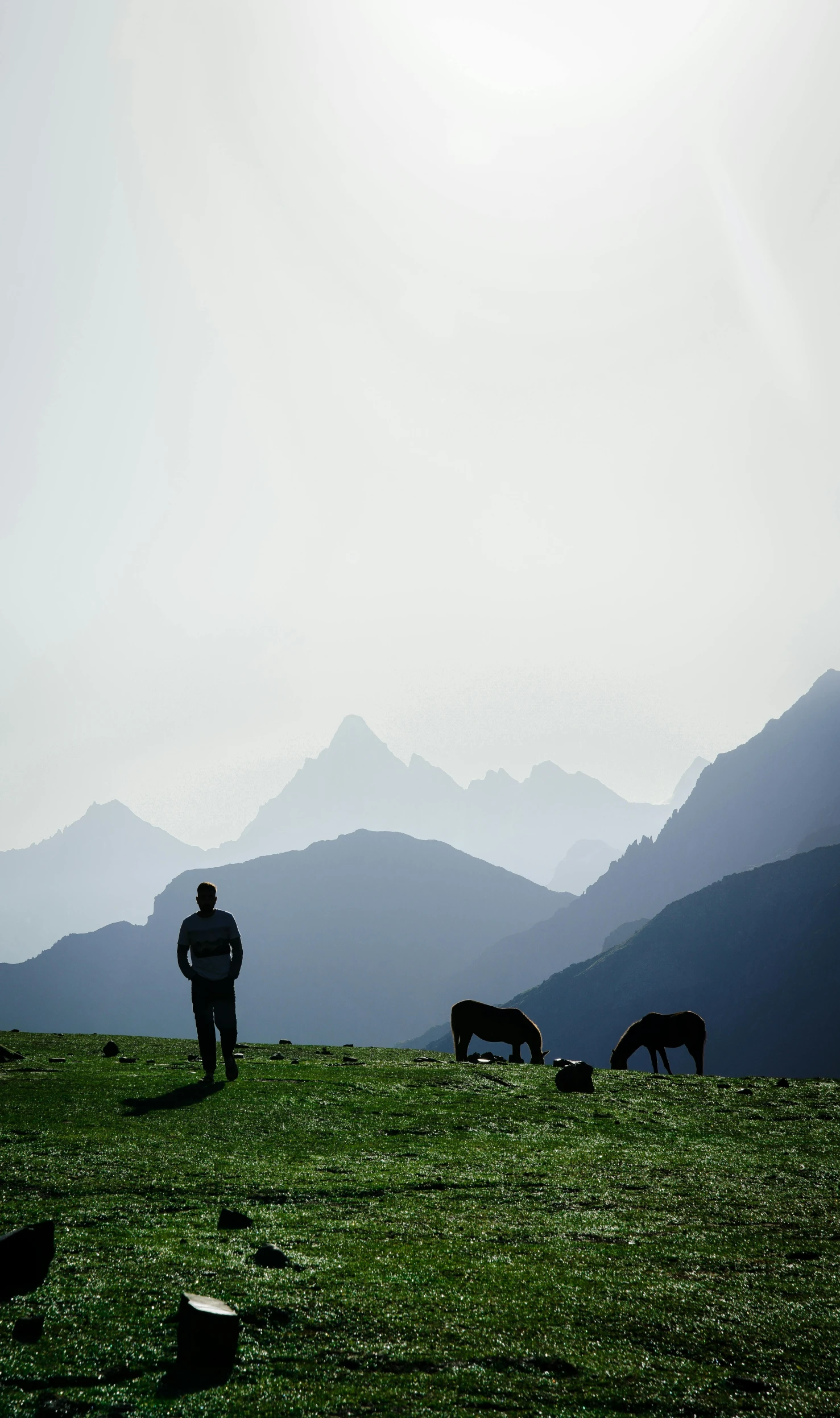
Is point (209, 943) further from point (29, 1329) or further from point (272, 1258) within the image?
point (29, 1329)

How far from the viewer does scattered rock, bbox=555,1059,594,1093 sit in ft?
51.2

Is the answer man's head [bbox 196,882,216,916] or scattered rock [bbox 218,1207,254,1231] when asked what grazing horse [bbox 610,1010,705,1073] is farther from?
scattered rock [bbox 218,1207,254,1231]

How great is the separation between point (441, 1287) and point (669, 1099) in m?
11.1

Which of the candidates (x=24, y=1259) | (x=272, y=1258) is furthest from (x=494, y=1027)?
(x=24, y=1259)

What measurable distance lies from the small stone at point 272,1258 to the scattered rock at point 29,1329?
152 centimetres

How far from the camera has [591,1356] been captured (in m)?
4.30

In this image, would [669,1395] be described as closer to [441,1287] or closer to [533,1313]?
[533,1313]

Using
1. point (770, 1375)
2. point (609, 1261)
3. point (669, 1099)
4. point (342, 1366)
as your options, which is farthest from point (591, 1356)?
point (669, 1099)

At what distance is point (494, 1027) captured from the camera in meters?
25.9

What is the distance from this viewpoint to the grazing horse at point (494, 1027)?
25656mm

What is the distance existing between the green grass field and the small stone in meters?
0.11

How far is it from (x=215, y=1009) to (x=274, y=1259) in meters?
10.3

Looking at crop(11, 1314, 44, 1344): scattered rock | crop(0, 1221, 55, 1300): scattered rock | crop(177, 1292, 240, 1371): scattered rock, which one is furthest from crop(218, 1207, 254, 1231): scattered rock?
crop(177, 1292, 240, 1371): scattered rock

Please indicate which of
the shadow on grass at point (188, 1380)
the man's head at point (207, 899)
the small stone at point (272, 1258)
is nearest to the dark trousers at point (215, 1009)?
the man's head at point (207, 899)
